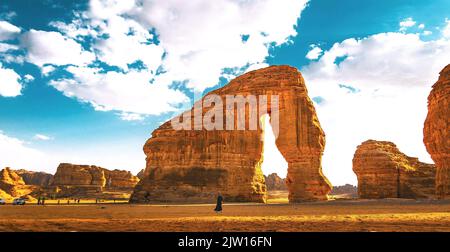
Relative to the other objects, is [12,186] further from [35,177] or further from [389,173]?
[389,173]

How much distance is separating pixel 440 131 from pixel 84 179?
299 feet

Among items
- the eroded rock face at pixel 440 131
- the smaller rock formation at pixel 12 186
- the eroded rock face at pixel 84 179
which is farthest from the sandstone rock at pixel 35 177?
the eroded rock face at pixel 440 131

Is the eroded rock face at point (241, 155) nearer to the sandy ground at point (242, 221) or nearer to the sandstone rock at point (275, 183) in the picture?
the sandy ground at point (242, 221)

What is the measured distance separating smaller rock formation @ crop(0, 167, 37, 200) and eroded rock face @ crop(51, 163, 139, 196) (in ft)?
24.3

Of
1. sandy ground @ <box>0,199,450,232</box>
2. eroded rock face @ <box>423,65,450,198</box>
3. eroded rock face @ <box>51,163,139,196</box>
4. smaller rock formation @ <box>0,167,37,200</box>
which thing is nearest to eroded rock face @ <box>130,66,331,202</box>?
eroded rock face @ <box>423,65,450,198</box>

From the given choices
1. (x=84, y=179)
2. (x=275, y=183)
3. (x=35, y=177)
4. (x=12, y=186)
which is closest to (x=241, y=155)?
(x=12, y=186)

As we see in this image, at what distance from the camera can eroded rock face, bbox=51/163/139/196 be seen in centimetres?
9404

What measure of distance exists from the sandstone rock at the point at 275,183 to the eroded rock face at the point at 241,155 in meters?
80.6

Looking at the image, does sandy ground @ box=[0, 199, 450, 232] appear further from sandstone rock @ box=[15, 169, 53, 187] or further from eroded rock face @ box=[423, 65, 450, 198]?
sandstone rock @ box=[15, 169, 53, 187]

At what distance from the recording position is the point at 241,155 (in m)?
48.6

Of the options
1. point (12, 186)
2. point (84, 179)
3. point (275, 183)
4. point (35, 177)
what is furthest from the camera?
point (275, 183)
